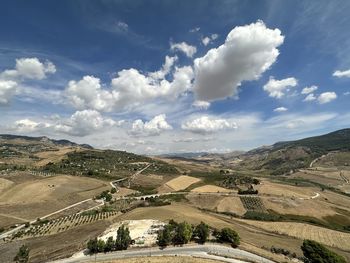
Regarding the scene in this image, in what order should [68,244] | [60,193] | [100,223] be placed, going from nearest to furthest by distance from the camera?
[68,244]
[100,223]
[60,193]

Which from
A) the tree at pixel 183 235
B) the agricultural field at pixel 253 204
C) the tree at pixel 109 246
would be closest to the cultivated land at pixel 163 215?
the agricultural field at pixel 253 204

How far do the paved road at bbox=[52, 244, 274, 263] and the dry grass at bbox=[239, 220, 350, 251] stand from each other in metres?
41.9

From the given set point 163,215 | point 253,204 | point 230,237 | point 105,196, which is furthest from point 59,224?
point 253,204

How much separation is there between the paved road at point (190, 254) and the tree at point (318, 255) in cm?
1019

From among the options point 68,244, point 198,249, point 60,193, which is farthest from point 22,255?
point 60,193

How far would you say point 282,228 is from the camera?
119 m

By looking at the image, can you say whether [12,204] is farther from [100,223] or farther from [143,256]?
[143,256]

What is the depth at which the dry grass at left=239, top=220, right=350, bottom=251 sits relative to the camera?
10295cm

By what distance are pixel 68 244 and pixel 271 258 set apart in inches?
2301

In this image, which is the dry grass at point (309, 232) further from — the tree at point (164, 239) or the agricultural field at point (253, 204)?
the tree at point (164, 239)

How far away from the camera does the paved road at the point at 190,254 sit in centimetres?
7331

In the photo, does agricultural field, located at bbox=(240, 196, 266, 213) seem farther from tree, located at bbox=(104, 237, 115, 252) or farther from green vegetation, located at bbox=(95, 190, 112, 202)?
tree, located at bbox=(104, 237, 115, 252)

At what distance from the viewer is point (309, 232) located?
113812 mm

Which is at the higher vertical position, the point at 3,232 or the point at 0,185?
the point at 0,185
